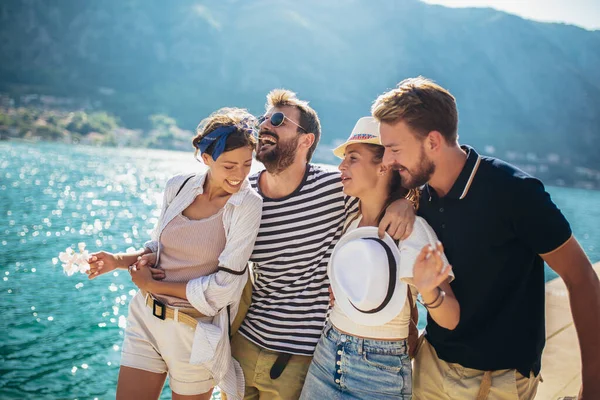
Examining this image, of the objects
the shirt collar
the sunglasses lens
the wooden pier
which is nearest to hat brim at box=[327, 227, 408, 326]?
the shirt collar

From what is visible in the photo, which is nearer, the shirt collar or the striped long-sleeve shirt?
the shirt collar

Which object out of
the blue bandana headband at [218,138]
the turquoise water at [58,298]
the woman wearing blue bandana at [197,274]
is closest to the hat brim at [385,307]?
the woman wearing blue bandana at [197,274]

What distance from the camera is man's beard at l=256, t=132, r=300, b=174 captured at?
341 cm

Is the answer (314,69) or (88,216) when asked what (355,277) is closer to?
(88,216)

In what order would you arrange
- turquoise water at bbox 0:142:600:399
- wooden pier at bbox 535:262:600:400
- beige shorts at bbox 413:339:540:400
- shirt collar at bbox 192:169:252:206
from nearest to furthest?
beige shorts at bbox 413:339:540:400 < shirt collar at bbox 192:169:252:206 < wooden pier at bbox 535:262:600:400 < turquoise water at bbox 0:142:600:399

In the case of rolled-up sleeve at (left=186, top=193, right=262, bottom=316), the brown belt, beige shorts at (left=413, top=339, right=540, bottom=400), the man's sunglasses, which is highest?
the man's sunglasses

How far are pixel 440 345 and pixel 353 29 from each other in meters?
209

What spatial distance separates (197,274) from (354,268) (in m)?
1.07

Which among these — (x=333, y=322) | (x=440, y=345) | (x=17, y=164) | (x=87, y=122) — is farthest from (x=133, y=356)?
(x=87, y=122)

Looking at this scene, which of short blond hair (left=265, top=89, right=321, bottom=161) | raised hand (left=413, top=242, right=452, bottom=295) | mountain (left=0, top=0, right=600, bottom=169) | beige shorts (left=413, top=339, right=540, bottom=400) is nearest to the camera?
raised hand (left=413, top=242, right=452, bottom=295)

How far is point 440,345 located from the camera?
2.70 meters

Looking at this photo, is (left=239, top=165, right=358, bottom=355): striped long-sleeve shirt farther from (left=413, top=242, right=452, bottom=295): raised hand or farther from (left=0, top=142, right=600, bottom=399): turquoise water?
(left=0, top=142, right=600, bottom=399): turquoise water

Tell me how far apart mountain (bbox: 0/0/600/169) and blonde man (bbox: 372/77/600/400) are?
138174mm

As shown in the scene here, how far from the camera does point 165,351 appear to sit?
10.3ft
